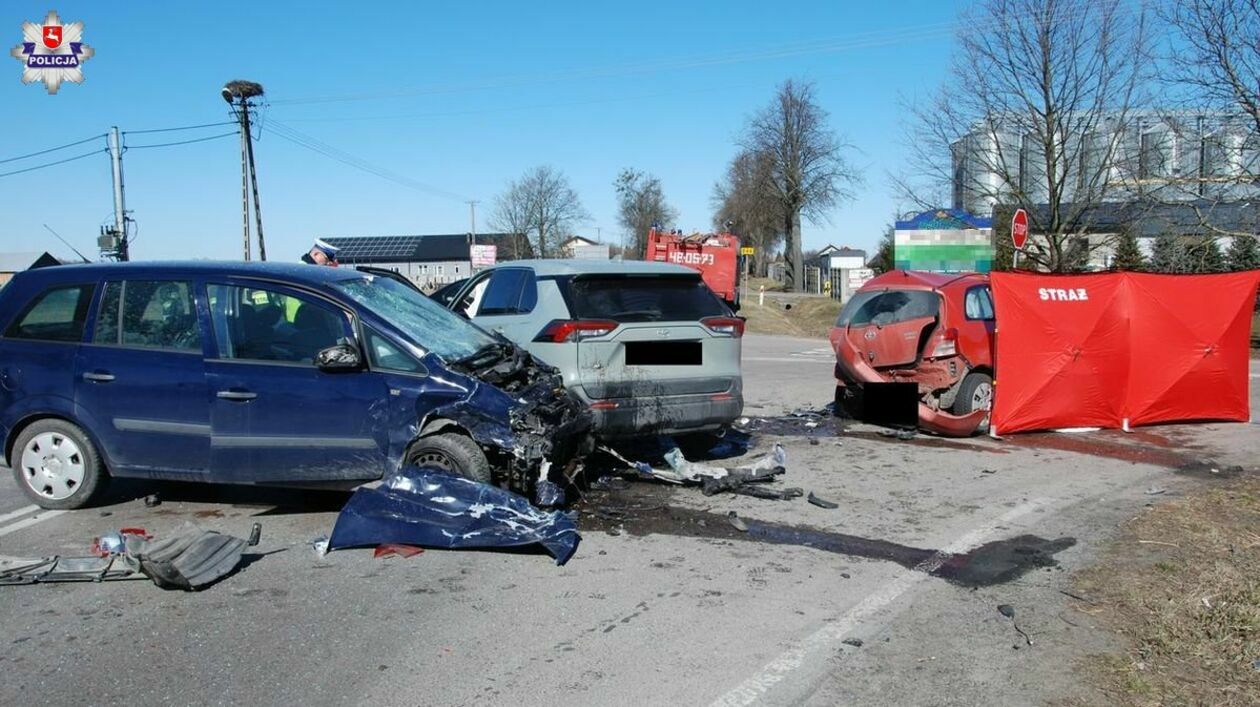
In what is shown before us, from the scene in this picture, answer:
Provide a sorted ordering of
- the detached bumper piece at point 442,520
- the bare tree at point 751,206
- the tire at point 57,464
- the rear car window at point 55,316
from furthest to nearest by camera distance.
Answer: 1. the bare tree at point 751,206
2. the rear car window at point 55,316
3. the tire at point 57,464
4. the detached bumper piece at point 442,520

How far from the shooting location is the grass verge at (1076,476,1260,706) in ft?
12.2

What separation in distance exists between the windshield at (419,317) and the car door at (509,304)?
0.52 metres

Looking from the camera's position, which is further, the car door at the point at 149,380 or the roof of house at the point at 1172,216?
the roof of house at the point at 1172,216

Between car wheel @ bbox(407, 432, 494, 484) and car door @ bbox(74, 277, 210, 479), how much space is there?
4.74 ft

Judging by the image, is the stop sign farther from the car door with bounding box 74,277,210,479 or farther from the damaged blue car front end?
the car door with bounding box 74,277,210,479

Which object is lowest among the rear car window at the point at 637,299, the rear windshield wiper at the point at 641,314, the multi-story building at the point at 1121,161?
the rear windshield wiper at the point at 641,314

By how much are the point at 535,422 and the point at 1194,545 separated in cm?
419

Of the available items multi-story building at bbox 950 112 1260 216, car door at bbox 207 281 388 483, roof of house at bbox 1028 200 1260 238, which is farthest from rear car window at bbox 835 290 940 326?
roof of house at bbox 1028 200 1260 238

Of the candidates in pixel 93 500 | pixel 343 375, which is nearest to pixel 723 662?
pixel 343 375

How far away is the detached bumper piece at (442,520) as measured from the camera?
211 inches

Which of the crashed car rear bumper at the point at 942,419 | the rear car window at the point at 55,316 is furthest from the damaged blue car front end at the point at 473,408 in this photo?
the crashed car rear bumper at the point at 942,419

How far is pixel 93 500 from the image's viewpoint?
6.39 metres

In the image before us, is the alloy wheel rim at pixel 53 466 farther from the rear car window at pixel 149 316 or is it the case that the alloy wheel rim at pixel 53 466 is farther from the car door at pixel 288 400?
the car door at pixel 288 400

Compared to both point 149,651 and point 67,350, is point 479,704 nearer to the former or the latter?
point 149,651
